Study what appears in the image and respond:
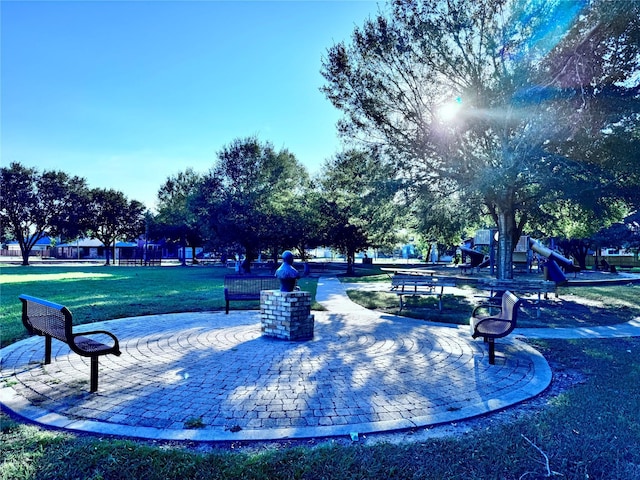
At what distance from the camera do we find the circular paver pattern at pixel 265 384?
3.58 m

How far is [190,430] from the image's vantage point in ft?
11.1

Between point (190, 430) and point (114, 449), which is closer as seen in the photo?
point (114, 449)

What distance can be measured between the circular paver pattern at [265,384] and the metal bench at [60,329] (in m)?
0.34

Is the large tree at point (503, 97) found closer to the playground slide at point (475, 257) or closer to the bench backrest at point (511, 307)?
the bench backrest at point (511, 307)

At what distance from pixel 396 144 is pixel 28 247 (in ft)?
138

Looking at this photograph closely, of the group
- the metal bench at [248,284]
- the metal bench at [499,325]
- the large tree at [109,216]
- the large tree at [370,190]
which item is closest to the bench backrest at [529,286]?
the metal bench at [499,325]

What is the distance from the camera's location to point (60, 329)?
14.9 ft

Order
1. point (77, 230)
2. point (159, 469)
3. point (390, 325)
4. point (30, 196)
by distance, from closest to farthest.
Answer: point (159, 469), point (390, 325), point (30, 196), point (77, 230)

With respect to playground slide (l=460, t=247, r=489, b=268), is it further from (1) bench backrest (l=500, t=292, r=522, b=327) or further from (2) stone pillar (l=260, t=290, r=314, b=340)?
(2) stone pillar (l=260, t=290, r=314, b=340)

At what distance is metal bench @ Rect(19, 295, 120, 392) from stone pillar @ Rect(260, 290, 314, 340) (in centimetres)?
268

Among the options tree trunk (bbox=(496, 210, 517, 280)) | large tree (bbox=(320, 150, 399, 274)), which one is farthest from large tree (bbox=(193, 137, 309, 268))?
tree trunk (bbox=(496, 210, 517, 280))

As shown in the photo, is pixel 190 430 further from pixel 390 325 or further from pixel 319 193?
pixel 319 193

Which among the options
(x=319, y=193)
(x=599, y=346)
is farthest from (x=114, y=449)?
(x=319, y=193)

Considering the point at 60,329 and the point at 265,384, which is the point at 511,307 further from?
the point at 60,329
